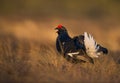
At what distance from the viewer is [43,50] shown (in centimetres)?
1145

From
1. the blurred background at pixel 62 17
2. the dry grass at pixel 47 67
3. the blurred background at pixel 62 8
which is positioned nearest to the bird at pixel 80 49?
the dry grass at pixel 47 67

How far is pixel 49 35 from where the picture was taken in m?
15.4

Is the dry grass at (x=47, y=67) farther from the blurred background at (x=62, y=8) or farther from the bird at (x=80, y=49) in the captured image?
the blurred background at (x=62, y=8)

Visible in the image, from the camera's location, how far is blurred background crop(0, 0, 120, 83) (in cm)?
1008

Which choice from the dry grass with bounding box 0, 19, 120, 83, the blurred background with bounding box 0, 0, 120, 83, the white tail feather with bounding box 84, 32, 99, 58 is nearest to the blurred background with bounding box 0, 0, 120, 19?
the blurred background with bounding box 0, 0, 120, 83

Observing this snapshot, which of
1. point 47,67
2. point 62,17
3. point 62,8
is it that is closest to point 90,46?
point 47,67

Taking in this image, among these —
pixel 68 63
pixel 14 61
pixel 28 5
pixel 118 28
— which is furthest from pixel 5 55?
pixel 28 5

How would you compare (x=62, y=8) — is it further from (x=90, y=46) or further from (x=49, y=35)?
(x=90, y=46)

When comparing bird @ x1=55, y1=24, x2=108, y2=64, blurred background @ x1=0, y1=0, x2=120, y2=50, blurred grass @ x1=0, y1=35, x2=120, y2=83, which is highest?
blurred background @ x1=0, y1=0, x2=120, y2=50

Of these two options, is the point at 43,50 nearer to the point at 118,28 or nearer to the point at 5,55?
the point at 5,55

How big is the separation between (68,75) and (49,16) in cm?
777

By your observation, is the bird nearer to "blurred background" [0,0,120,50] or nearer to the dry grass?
the dry grass

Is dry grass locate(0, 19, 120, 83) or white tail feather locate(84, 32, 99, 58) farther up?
white tail feather locate(84, 32, 99, 58)

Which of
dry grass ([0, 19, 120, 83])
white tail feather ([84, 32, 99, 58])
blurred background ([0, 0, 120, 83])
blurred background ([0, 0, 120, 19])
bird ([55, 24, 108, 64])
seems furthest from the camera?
blurred background ([0, 0, 120, 19])
